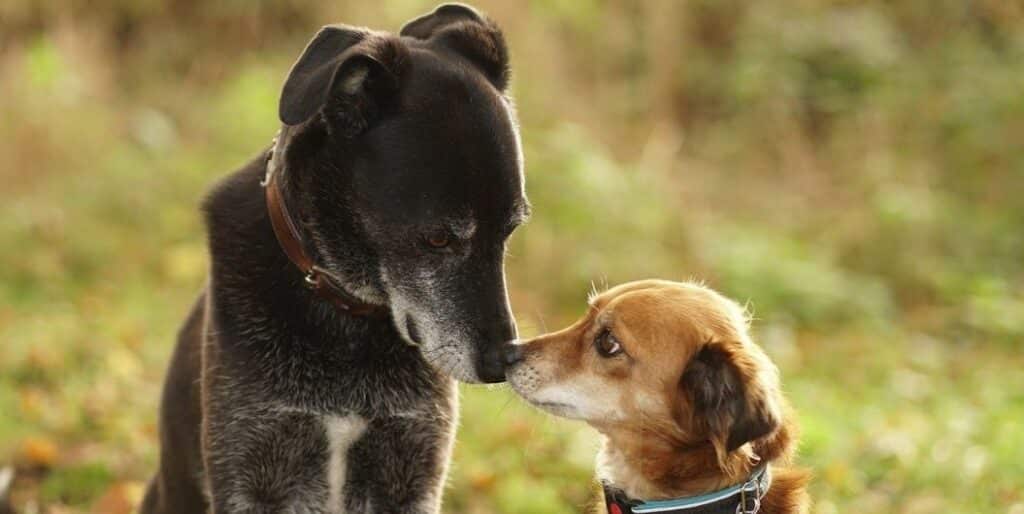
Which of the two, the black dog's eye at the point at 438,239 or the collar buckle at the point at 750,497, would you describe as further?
the black dog's eye at the point at 438,239

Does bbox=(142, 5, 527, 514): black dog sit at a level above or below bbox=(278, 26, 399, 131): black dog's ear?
below

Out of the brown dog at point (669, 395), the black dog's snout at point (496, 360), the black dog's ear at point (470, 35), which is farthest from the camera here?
the black dog's ear at point (470, 35)

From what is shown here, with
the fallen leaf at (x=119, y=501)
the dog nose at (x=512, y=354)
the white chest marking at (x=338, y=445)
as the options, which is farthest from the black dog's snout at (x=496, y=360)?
the fallen leaf at (x=119, y=501)

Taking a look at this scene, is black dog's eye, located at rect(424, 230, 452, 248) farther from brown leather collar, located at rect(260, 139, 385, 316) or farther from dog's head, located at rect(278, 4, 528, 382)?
brown leather collar, located at rect(260, 139, 385, 316)

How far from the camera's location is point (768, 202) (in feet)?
36.6

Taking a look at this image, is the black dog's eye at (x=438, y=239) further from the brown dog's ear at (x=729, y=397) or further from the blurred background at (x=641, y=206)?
the blurred background at (x=641, y=206)

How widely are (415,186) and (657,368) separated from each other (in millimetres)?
943

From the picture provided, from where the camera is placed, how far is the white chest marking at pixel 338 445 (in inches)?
152

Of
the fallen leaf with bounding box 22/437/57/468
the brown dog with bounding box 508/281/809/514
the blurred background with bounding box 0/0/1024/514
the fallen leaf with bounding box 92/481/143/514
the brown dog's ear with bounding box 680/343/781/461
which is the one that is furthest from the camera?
the blurred background with bounding box 0/0/1024/514

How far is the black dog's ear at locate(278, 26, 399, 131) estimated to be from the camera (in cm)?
345

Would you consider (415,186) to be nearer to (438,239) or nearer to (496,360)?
(438,239)

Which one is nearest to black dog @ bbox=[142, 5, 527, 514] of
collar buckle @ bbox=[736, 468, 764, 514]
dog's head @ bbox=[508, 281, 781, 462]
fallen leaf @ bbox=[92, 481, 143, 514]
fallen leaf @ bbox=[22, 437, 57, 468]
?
dog's head @ bbox=[508, 281, 781, 462]

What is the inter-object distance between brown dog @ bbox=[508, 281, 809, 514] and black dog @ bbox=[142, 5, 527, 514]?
249 mm

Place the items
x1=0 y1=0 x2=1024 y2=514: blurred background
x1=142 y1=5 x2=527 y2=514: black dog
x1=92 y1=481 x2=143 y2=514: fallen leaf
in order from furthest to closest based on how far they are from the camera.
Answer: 1. x1=0 y1=0 x2=1024 y2=514: blurred background
2. x1=92 y1=481 x2=143 y2=514: fallen leaf
3. x1=142 y1=5 x2=527 y2=514: black dog
